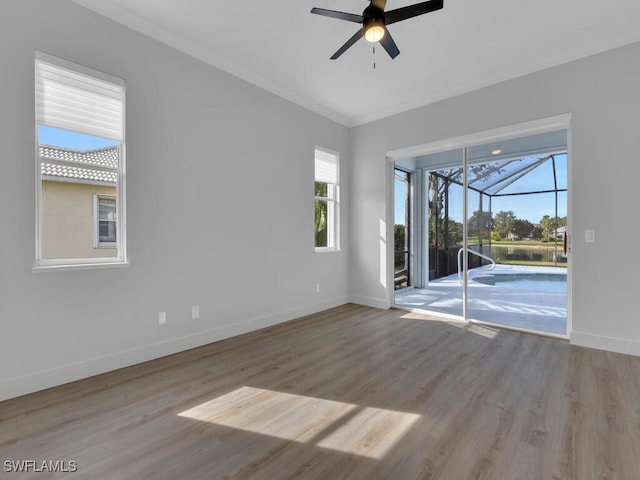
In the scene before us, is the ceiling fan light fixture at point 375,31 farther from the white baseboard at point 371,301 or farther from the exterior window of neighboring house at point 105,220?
the white baseboard at point 371,301

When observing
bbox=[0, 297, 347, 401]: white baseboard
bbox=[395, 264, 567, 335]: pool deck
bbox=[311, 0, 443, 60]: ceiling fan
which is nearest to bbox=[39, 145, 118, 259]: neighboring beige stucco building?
bbox=[0, 297, 347, 401]: white baseboard

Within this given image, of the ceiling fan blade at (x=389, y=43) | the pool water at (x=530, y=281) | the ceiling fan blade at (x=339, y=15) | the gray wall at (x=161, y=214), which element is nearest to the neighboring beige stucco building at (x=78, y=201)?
the gray wall at (x=161, y=214)

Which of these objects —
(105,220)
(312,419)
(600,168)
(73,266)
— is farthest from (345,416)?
(600,168)

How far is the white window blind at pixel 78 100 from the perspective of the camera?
2480mm

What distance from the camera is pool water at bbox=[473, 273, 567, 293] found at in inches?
152

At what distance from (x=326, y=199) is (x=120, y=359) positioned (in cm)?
354

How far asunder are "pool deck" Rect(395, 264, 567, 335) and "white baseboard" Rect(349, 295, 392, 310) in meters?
0.24

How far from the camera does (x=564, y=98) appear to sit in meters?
3.55

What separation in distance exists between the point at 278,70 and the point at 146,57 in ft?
4.87

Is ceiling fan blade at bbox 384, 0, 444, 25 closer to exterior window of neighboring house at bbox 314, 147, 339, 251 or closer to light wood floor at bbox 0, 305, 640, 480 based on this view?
exterior window of neighboring house at bbox 314, 147, 339, 251

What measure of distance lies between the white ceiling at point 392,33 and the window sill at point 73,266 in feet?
7.34

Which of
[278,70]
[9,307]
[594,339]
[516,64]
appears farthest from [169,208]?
[594,339]

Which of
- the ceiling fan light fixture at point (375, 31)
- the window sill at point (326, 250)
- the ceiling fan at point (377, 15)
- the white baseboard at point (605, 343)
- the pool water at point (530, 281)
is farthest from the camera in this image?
the window sill at point (326, 250)

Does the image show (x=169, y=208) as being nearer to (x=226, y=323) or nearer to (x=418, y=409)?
(x=226, y=323)
